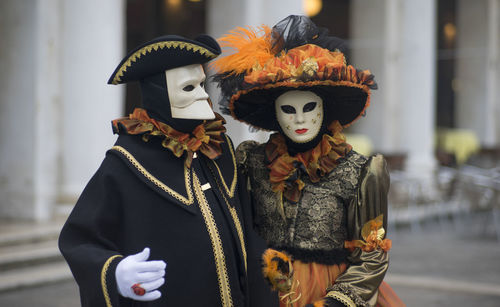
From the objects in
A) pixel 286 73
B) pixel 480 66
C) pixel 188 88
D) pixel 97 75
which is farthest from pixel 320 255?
pixel 480 66

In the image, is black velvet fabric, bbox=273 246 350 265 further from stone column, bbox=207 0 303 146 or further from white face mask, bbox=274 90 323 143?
stone column, bbox=207 0 303 146

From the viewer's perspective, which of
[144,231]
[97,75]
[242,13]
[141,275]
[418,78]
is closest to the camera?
[141,275]

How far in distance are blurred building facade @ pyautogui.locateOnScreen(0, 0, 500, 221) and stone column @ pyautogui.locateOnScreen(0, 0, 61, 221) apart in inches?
0.4

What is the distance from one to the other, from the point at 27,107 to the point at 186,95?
5.53 m

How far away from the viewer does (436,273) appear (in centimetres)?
695

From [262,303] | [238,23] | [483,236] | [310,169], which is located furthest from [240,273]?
[483,236]

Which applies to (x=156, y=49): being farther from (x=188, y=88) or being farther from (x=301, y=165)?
(x=301, y=165)

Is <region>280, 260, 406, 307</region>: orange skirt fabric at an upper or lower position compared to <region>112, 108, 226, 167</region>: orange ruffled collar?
lower

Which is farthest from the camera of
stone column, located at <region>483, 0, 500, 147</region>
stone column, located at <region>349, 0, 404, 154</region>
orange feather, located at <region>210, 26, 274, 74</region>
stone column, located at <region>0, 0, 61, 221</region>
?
stone column, located at <region>483, 0, 500, 147</region>

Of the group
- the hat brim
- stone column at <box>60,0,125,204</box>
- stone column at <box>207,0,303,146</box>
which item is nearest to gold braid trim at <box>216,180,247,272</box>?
the hat brim

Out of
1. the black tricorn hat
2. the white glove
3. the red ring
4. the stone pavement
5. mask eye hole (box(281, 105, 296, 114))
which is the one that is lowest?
the stone pavement

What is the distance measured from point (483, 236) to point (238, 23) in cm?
482

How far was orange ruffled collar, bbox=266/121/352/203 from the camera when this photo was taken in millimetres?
2545

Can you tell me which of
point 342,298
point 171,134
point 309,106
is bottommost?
point 342,298
